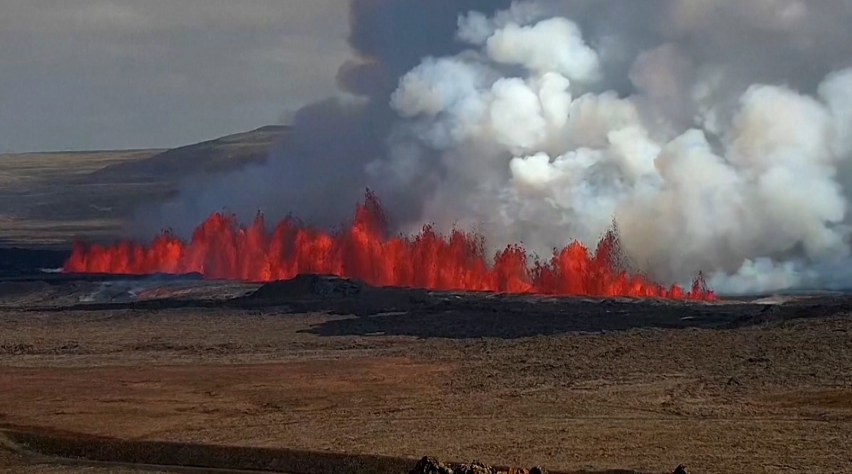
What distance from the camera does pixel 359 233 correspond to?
311 feet

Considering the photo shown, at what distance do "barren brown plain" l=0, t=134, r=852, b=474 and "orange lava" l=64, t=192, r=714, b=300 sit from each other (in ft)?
43.9

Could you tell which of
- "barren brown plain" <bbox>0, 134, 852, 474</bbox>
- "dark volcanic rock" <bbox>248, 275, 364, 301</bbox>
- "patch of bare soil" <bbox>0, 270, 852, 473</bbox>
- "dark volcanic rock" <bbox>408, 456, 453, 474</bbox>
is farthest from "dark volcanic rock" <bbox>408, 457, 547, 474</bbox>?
"dark volcanic rock" <bbox>248, 275, 364, 301</bbox>

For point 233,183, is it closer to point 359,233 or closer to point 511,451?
point 359,233

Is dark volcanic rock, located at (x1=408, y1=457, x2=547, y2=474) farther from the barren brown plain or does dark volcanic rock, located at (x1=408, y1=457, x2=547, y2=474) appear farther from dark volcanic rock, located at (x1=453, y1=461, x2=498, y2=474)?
the barren brown plain

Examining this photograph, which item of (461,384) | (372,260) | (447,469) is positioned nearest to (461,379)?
(461,384)

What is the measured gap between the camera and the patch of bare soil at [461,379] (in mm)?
33906

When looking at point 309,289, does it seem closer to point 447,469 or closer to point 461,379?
point 461,379

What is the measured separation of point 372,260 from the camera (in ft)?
307

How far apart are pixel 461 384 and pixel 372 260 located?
48.1m

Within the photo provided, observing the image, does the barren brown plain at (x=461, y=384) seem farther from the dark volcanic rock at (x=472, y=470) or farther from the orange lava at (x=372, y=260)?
the orange lava at (x=372, y=260)

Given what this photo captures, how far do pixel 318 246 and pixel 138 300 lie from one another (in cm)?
1763

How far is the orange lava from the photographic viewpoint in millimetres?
84188

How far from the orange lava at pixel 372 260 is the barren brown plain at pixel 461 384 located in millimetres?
13377

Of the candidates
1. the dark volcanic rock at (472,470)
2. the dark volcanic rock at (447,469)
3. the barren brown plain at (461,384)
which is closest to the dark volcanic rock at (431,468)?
the dark volcanic rock at (447,469)
